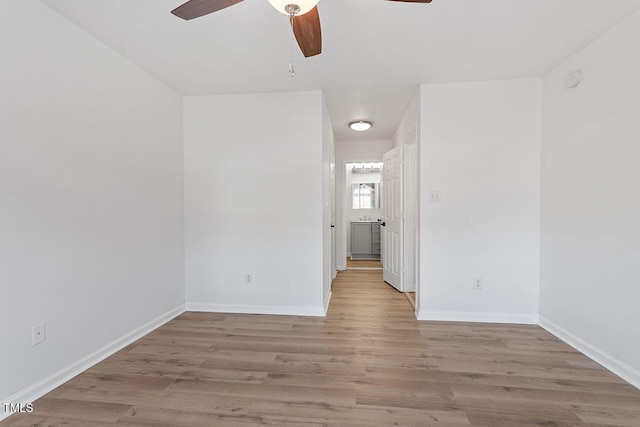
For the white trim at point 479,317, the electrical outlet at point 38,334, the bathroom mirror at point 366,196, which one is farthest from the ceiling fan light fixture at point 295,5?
the bathroom mirror at point 366,196

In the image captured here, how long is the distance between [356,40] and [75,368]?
309 cm

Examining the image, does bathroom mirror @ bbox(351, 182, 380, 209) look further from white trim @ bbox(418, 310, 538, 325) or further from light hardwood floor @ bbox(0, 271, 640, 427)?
light hardwood floor @ bbox(0, 271, 640, 427)

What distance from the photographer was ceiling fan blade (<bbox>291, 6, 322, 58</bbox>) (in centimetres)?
150

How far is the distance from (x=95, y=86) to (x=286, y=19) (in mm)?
1509

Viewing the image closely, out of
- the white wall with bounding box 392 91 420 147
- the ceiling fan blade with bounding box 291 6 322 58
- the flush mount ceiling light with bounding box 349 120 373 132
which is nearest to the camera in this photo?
the ceiling fan blade with bounding box 291 6 322 58

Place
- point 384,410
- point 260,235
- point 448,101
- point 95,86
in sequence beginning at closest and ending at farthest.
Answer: point 384,410, point 95,86, point 448,101, point 260,235

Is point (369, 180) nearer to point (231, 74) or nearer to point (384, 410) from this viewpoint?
point (231, 74)

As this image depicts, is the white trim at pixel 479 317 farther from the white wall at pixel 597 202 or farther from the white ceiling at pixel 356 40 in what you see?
the white ceiling at pixel 356 40

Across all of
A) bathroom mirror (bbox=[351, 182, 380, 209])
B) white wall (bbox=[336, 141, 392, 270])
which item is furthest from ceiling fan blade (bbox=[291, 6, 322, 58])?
bathroom mirror (bbox=[351, 182, 380, 209])

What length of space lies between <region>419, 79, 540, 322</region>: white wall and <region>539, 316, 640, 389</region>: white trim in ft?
0.90

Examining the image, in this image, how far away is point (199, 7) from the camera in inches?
56.2

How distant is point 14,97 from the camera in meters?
1.61

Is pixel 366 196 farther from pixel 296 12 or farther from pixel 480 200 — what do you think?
pixel 296 12

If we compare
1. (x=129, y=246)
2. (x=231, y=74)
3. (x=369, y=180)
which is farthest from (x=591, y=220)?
(x=369, y=180)
